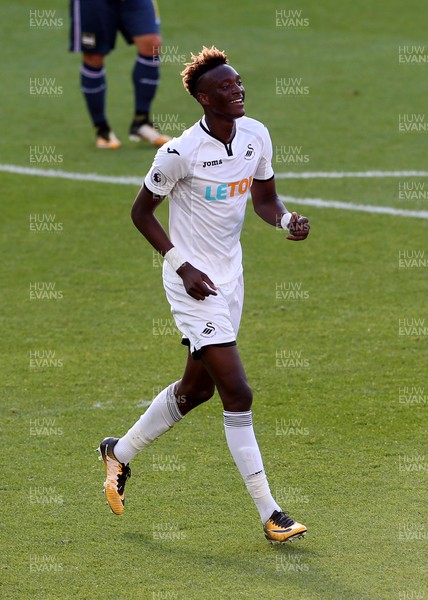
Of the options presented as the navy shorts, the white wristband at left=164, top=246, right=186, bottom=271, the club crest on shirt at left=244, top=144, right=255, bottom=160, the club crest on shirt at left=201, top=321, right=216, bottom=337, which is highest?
the club crest on shirt at left=244, top=144, right=255, bottom=160

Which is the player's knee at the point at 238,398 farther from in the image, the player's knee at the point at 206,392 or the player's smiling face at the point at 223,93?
the player's smiling face at the point at 223,93

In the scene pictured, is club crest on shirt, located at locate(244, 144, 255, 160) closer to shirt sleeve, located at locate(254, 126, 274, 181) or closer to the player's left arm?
shirt sleeve, located at locate(254, 126, 274, 181)

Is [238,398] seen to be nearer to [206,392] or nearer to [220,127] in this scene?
[206,392]

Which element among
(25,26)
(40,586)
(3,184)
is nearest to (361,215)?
(3,184)

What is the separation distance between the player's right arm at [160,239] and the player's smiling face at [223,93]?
532 millimetres

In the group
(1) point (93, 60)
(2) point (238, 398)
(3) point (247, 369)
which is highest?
(2) point (238, 398)

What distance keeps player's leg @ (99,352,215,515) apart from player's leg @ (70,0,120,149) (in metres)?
7.97

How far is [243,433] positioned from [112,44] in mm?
8737

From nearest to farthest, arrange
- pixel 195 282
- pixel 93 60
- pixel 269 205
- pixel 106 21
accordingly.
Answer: pixel 195 282
pixel 269 205
pixel 106 21
pixel 93 60

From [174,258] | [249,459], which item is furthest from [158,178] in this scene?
[249,459]

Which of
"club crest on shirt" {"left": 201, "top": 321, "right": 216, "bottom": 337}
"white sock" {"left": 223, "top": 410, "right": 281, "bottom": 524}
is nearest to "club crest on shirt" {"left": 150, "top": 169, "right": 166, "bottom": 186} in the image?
"club crest on shirt" {"left": 201, "top": 321, "right": 216, "bottom": 337}

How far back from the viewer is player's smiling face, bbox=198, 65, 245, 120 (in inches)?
242

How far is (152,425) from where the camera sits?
261 inches

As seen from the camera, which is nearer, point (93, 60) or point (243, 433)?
point (243, 433)
